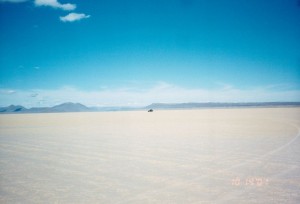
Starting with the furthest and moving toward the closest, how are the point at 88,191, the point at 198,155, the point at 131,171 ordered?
the point at 198,155
the point at 131,171
the point at 88,191

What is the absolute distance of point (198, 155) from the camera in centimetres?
908

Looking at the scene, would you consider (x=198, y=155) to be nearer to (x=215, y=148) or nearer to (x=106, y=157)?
(x=215, y=148)

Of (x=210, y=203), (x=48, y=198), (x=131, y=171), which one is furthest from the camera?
(x=131, y=171)

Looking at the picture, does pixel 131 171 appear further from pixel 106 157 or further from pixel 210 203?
pixel 210 203

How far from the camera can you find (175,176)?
6445mm

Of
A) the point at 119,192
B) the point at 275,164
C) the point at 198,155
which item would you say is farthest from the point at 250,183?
the point at 198,155

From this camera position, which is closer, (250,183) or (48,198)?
(48,198)

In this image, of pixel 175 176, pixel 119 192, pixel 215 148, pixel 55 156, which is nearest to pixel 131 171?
pixel 175 176

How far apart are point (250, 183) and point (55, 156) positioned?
6606 mm
